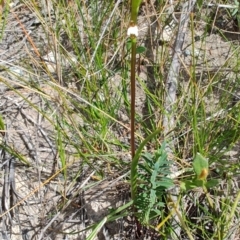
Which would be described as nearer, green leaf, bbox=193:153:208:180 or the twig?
green leaf, bbox=193:153:208:180

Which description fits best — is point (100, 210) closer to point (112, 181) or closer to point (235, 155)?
point (112, 181)

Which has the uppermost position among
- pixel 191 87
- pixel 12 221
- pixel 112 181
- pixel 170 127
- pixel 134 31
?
pixel 134 31

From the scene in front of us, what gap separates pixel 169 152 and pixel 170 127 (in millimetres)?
89

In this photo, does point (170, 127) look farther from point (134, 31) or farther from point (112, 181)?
point (134, 31)

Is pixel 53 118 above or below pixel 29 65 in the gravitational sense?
below

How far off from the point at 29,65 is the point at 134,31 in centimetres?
88

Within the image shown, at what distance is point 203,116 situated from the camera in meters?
1.24

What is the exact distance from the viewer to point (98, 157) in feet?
4.03

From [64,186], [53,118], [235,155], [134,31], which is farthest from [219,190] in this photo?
[134,31]

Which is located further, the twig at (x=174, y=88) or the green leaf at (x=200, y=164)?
the twig at (x=174, y=88)

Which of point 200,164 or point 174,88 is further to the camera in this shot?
point 174,88

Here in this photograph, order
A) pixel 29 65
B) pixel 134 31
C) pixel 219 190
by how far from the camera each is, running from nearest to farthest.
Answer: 1. pixel 134 31
2. pixel 219 190
3. pixel 29 65

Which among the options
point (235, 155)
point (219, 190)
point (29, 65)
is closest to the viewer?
point (219, 190)

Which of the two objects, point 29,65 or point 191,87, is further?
point 29,65
